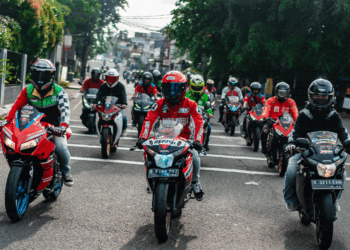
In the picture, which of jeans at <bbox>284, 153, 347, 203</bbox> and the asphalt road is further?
jeans at <bbox>284, 153, 347, 203</bbox>

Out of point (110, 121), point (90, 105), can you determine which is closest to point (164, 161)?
point (110, 121)

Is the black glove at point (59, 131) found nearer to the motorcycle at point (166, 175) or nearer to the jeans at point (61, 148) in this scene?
the jeans at point (61, 148)

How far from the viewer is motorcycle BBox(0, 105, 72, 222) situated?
4.99 metres

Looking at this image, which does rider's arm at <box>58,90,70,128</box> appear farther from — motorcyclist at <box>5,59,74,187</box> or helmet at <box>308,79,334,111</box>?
helmet at <box>308,79,334,111</box>

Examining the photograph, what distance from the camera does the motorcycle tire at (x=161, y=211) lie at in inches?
181

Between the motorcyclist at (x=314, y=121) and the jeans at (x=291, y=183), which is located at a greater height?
the motorcyclist at (x=314, y=121)

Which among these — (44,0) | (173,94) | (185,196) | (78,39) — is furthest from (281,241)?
(78,39)

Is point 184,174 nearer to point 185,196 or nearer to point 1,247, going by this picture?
point 185,196

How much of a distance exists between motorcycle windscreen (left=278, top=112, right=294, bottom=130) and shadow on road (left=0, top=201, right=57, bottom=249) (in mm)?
5162

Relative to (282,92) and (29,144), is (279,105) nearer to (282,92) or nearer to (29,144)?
(282,92)

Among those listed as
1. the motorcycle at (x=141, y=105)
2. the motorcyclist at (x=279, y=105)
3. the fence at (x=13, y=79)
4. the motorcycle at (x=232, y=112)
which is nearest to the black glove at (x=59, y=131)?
the motorcyclist at (x=279, y=105)

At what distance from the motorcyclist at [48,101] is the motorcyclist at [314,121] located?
9.48ft

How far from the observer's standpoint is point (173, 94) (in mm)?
5625

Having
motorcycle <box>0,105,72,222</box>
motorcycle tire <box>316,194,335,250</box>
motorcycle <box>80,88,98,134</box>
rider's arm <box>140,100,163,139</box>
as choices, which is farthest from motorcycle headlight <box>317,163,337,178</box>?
motorcycle <box>80,88,98,134</box>
